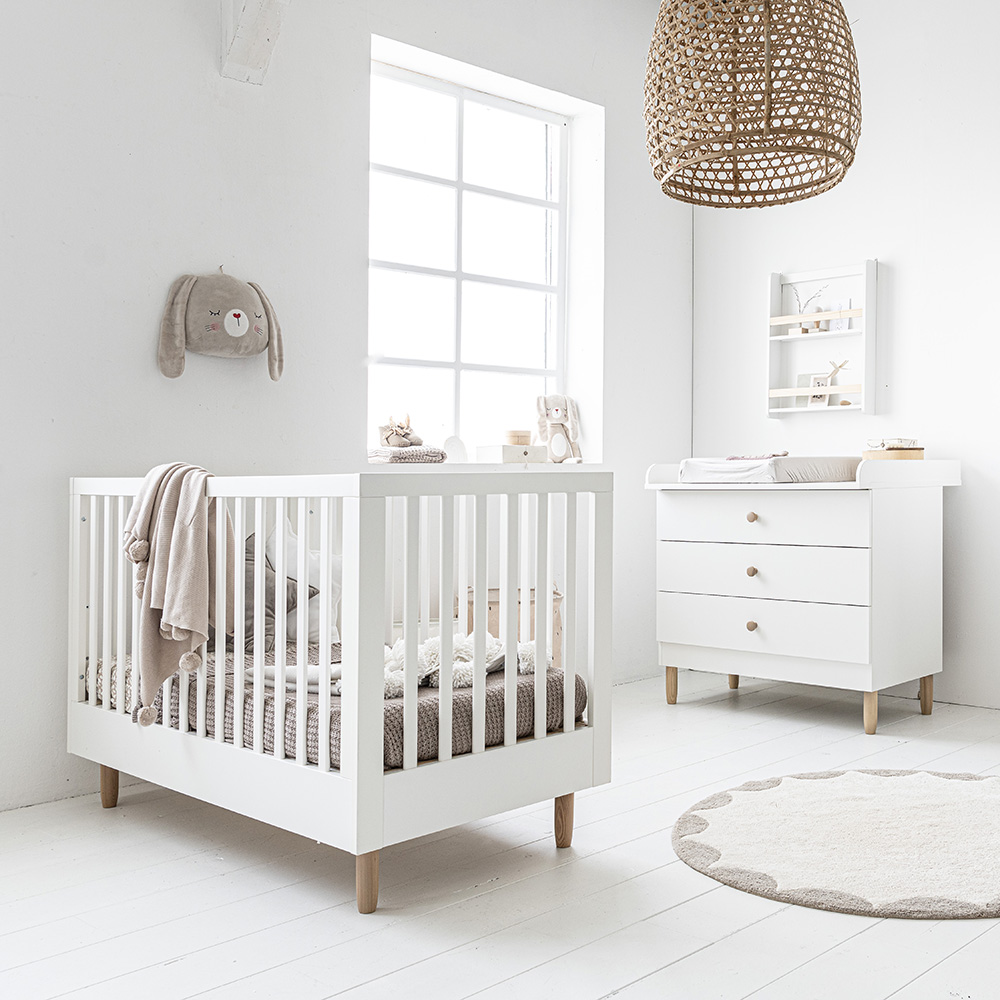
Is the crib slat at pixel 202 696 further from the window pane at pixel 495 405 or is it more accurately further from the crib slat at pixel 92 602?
the window pane at pixel 495 405

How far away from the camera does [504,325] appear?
3643mm

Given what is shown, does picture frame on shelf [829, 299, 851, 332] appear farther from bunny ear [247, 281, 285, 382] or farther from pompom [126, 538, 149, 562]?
pompom [126, 538, 149, 562]

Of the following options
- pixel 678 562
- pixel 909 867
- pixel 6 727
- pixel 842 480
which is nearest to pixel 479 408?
pixel 678 562

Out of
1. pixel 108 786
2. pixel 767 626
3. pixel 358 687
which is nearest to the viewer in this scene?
pixel 358 687

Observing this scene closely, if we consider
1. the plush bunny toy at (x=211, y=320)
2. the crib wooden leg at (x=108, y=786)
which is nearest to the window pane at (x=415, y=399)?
the plush bunny toy at (x=211, y=320)

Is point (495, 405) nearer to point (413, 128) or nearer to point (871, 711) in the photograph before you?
point (413, 128)

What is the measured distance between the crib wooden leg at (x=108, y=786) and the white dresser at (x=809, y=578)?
176 centimetres

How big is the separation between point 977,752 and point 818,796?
27.9 inches

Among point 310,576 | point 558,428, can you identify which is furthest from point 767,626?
point 310,576

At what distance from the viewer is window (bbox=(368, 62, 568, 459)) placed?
10.8ft

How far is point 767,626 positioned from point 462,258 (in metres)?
1.52

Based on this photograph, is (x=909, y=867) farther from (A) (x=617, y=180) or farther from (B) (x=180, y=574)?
(A) (x=617, y=180)

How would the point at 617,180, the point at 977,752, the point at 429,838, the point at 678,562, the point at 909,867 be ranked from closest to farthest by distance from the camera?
the point at 909,867 < the point at 429,838 < the point at 977,752 < the point at 678,562 < the point at 617,180

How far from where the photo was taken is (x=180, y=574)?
196 centimetres
